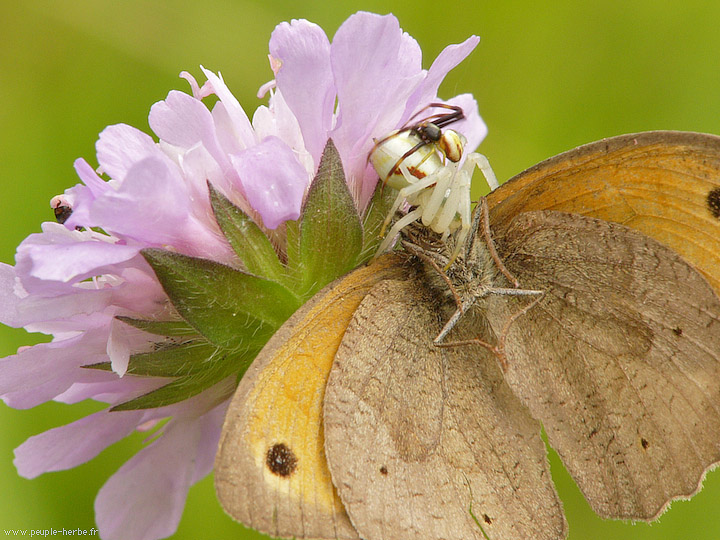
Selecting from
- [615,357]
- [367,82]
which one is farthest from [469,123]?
[615,357]

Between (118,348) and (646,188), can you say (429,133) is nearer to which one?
(646,188)

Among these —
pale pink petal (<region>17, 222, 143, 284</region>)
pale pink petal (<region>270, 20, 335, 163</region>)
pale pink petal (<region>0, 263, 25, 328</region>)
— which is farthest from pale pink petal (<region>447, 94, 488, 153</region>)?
pale pink petal (<region>0, 263, 25, 328</region>)

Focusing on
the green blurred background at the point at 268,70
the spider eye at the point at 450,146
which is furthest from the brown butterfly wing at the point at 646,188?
the green blurred background at the point at 268,70

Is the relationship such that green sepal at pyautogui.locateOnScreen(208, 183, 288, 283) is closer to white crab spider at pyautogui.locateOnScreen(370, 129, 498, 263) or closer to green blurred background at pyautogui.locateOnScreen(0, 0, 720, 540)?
white crab spider at pyautogui.locateOnScreen(370, 129, 498, 263)

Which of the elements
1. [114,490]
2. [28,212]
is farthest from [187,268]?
[28,212]

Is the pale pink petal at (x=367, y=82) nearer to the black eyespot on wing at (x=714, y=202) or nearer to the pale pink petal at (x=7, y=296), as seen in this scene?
the black eyespot on wing at (x=714, y=202)
